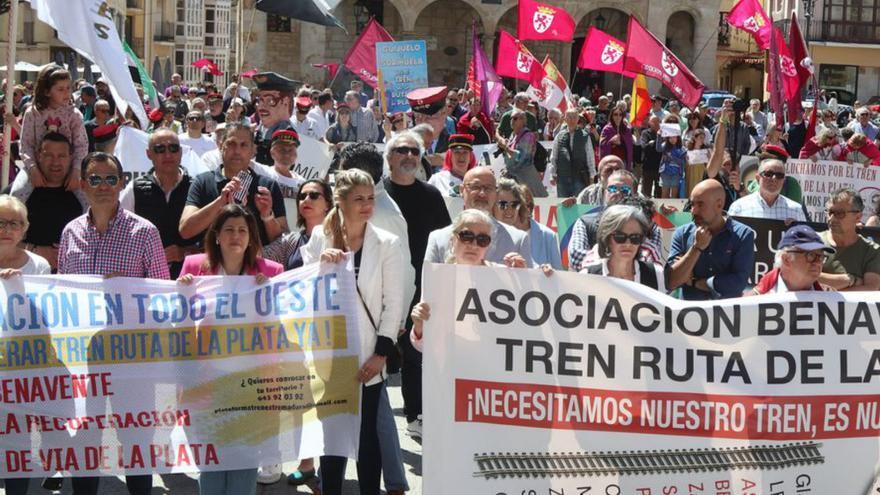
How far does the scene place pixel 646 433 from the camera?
17.9ft

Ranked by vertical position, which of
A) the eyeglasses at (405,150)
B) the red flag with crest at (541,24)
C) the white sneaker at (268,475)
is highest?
the red flag with crest at (541,24)

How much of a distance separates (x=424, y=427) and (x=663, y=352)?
3.42ft

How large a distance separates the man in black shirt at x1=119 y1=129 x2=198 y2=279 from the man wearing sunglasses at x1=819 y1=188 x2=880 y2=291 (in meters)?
3.56

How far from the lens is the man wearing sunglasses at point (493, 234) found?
6.55 meters

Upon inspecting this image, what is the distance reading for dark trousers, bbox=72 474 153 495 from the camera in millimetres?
5898

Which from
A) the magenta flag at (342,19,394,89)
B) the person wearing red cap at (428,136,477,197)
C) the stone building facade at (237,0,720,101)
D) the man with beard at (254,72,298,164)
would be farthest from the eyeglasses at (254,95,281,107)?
the stone building facade at (237,0,720,101)

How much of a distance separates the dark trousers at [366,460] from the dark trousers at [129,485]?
0.80 meters

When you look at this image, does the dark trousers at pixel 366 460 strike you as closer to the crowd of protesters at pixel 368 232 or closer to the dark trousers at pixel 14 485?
the crowd of protesters at pixel 368 232

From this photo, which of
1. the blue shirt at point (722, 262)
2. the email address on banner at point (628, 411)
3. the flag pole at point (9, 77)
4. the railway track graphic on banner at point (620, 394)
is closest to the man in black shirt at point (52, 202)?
the flag pole at point (9, 77)

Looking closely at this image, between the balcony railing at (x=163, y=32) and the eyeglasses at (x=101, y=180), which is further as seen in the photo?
the balcony railing at (x=163, y=32)

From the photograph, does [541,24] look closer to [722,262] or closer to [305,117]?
[305,117]

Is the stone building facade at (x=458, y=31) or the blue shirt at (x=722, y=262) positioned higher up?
the stone building facade at (x=458, y=31)

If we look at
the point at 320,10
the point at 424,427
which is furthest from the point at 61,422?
the point at 320,10

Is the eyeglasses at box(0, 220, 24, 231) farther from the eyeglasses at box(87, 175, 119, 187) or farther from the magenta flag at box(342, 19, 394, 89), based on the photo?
the magenta flag at box(342, 19, 394, 89)
